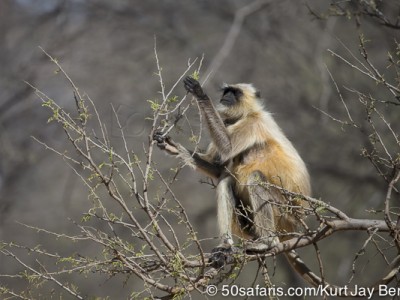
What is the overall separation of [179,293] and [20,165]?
8.19 metres

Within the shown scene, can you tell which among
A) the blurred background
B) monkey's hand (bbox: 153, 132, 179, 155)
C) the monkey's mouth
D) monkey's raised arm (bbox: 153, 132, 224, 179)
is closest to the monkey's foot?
monkey's hand (bbox: 153, 132, 179, 155)

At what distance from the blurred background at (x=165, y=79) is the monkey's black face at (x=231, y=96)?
4700 mm

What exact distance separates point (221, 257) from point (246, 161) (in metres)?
1.54

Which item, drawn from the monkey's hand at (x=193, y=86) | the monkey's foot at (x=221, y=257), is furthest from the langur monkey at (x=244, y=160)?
the monkey's foot at (x=221, y=257)

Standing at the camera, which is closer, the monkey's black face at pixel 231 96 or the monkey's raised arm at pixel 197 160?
the monkey's raised arm at pixel 197 160

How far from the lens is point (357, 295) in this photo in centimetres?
436

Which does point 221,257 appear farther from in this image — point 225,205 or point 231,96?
point 231,96

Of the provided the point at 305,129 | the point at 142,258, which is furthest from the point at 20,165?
the point at 142,258

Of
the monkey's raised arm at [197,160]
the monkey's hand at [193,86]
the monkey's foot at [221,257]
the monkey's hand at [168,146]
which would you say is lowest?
the monkey's foot at [221,257]

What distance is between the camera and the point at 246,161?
5.99m

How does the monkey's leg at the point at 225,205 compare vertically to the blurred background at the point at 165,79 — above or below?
below

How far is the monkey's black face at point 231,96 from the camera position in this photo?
256 inches

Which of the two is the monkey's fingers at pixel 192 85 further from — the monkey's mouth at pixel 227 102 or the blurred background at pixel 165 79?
the blurred background at pixel 165 79

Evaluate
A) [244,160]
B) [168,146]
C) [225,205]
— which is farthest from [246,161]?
[168,146]
